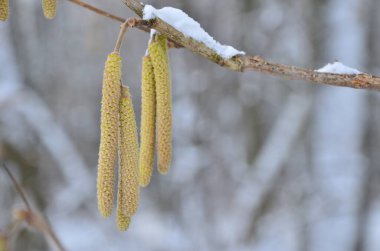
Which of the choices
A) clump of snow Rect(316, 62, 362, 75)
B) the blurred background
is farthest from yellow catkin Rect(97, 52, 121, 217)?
the blurred background

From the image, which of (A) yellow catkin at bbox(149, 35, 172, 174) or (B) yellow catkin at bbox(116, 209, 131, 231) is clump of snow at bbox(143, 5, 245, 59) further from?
(B) yellow catkin at bbox(116, 209, 131, 231)

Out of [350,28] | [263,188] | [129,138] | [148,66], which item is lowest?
[263,188]

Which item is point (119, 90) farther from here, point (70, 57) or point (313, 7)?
point (70, 57)

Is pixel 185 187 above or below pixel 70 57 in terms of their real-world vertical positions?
below

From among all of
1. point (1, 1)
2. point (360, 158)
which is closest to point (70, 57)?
point (360, 158)

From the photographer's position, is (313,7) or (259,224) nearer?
(313,7)

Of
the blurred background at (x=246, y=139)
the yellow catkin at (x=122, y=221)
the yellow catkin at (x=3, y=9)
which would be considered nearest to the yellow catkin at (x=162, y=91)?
the yellow catkin at (x=122, y=221)
